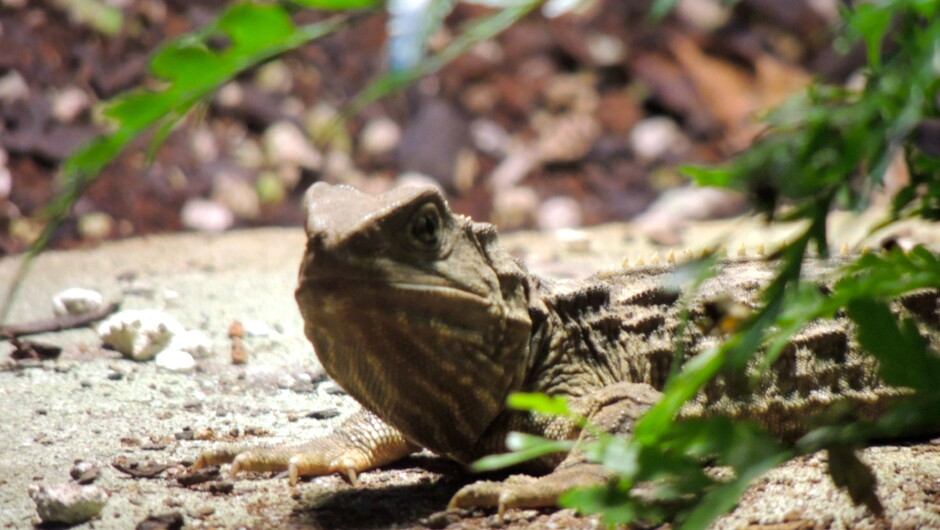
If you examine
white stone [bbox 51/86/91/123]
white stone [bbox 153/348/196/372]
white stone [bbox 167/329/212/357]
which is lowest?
white stone [bbox 153/348/196/372]

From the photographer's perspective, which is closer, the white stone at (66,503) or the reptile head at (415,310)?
the white stone at (66,503)

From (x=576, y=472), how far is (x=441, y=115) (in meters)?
6.31

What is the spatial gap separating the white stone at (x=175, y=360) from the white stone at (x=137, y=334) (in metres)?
0.05

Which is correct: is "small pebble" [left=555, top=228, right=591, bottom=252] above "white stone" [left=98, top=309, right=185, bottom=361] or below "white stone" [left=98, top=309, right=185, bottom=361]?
above

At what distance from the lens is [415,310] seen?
275 cm

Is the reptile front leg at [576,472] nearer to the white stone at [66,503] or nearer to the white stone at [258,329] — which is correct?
the white stone at [66,503]

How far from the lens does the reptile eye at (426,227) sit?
2.81 m

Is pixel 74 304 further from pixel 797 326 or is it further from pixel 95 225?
pixel 797 326

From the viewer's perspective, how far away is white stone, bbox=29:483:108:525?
2.52m

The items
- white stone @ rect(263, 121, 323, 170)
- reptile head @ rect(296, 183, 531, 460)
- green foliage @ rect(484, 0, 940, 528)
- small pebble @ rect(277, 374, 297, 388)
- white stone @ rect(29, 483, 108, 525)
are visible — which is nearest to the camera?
green foliage @ rect(484, 0, 940, 528)

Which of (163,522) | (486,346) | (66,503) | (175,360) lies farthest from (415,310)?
(175,360)

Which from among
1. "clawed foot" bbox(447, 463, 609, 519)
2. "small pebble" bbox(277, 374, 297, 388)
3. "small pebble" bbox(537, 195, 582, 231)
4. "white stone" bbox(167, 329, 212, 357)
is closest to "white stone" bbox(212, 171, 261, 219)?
"small pebble" bbox(537, 195, 582, 231)

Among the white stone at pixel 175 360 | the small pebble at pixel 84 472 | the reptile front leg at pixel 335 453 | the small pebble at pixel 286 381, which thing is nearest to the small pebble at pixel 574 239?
the small pebble at pixel 286 381

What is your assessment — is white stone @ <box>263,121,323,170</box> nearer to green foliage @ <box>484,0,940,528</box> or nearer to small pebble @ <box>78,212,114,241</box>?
small pebble @ <box>78,212,114,241</box>
